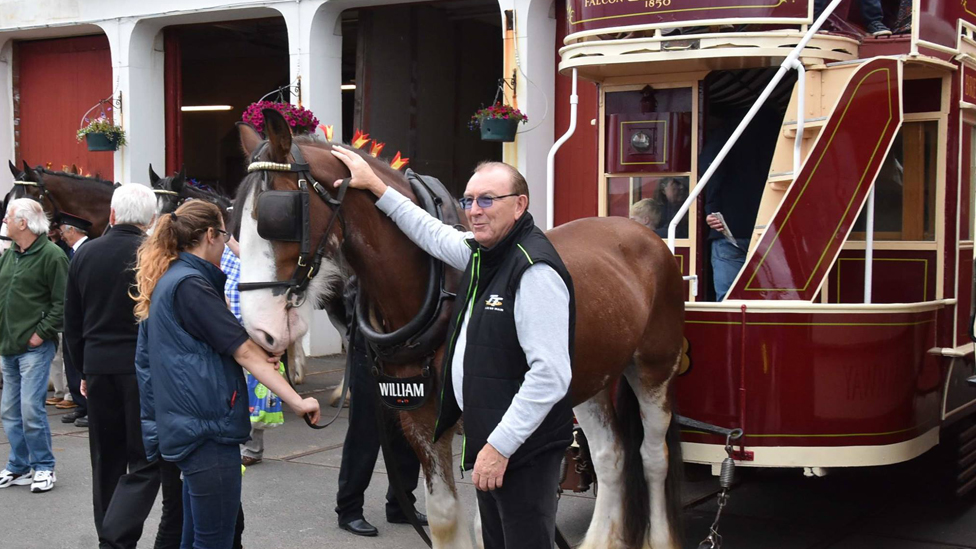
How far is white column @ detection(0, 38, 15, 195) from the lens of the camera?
47.0 feet

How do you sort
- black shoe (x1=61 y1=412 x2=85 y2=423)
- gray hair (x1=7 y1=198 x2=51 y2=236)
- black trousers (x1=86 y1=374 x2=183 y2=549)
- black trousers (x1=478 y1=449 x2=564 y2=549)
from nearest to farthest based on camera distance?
black trousers (x1=478 y1=449 x2=564 y2=549) → black trousers (x1=86 y1=374 x2=183 y2=549) → gray hair (x1=7 y1=198 x2=51 y2=236) → black shoe (x1=61 y1=412 x2=85 y2=423)

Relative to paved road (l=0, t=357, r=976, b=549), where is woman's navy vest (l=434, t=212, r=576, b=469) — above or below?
above

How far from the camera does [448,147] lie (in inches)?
523

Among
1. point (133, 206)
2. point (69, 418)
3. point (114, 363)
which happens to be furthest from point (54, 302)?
point (69, 418)

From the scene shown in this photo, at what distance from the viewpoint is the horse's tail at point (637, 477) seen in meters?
4.93

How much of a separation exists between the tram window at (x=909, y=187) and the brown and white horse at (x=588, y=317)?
1656 millimetres

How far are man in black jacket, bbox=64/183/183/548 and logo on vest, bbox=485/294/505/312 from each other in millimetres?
2272

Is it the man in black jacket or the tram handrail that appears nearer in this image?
the man in black jacket

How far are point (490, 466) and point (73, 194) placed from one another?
649 centimetres

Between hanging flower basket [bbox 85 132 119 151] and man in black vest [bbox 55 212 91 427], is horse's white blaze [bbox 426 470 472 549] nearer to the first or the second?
man in black vest [bbox 55 212 91 427]

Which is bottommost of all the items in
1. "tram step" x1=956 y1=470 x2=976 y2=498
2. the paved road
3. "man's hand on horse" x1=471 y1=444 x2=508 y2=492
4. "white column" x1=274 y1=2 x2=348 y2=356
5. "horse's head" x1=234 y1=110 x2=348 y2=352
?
the paved road

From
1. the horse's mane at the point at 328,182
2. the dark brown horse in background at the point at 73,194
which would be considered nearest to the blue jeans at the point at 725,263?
the horse's mane at the point at 328,182

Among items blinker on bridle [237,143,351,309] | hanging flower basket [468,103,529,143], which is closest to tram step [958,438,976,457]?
blinker on bridle [237,143,351,309]

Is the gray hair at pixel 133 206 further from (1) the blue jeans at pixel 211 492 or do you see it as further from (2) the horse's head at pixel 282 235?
(1) the blue jeans at pixel 211 492
